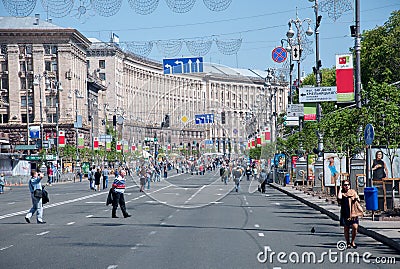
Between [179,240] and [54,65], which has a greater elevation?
[54,65]

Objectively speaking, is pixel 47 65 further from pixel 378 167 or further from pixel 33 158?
pixel 378 167

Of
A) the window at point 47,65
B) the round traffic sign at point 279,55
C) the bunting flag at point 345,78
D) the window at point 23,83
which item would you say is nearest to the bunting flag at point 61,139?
the window at point 23,83

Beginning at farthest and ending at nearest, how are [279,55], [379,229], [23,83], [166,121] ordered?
[23,83], [279,55], [166,121], [379,229]

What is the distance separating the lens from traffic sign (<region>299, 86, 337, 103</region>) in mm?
36281

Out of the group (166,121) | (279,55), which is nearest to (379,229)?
(166,121)

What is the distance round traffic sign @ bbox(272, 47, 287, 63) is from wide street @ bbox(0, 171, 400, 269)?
60.7 feet

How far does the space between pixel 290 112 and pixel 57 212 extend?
1875 centimetres

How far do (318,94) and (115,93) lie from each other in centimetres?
2121

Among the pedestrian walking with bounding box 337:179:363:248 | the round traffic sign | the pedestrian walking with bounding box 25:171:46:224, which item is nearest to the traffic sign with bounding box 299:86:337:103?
the round traffic sign

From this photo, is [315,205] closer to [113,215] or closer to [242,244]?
[113,215]

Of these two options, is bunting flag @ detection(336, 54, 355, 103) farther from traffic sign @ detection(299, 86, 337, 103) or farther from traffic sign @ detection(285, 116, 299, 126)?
traffic sign @ detection(285, 116, 299, 126)

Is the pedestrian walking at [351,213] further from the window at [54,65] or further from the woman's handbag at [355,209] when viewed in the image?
the window at [54,65]

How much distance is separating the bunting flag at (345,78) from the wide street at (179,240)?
475 cm

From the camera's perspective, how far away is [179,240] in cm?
2052
